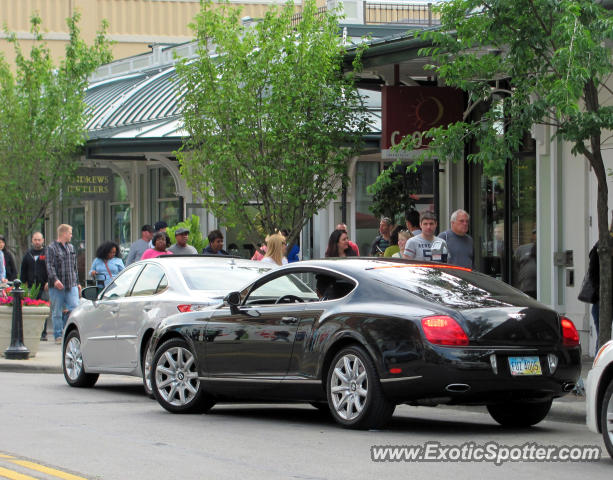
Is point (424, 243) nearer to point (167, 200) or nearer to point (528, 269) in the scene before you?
point (528, 269)

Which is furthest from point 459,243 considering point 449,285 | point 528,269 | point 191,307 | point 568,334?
point 568,334

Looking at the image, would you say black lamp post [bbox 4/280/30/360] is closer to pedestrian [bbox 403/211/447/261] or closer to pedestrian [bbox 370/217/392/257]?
pedestrian [bbox 370/217/392/257]

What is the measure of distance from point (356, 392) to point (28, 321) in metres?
9.26

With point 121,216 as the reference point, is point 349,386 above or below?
below

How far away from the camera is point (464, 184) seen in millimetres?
20297

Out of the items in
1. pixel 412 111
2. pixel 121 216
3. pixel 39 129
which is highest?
pixel 39 129

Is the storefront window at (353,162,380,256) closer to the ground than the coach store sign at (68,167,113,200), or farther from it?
closer to the ground

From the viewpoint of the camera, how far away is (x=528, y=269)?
16891mm

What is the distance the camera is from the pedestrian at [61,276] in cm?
1992

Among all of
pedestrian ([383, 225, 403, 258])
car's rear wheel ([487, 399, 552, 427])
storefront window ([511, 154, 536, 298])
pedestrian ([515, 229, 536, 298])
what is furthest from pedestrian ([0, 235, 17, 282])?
car's rear wheel ([487, 399, 552, 427])

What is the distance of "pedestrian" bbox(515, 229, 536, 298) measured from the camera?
16828mm

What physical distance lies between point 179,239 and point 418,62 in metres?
4.41

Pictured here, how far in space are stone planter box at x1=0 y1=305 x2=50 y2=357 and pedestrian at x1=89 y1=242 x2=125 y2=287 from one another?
1.93 meters

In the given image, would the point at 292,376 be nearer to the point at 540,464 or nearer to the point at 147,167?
the point at 540,464
